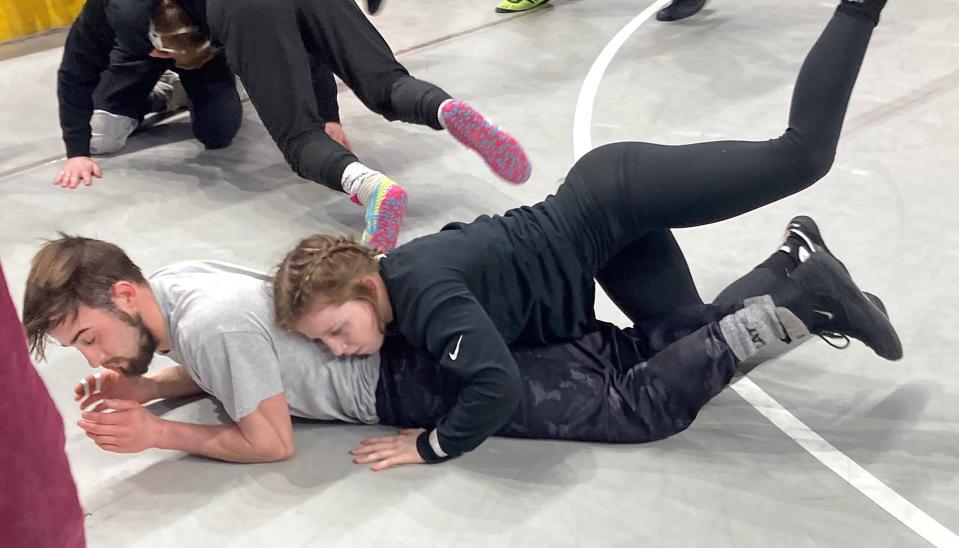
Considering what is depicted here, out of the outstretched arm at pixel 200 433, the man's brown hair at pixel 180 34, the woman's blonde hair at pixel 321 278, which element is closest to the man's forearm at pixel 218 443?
the outstretched arm at pixel 200 433

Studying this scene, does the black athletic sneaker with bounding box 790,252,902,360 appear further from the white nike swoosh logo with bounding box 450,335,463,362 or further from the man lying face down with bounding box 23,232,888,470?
the white nike swoosh logo with bounding box 450,335,463,362

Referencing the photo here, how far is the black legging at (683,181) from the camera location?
1.70 m

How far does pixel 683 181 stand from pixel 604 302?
477 mm

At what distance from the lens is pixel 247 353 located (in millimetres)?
1624

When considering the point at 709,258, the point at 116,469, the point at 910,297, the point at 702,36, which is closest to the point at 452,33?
the point at 702,36

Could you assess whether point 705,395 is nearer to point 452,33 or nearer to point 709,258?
point 709,258

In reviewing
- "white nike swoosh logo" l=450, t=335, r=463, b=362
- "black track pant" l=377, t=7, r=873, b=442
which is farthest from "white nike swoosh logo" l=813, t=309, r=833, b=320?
"white nike swoosh logo" l=450, t=335, r=463, b=362

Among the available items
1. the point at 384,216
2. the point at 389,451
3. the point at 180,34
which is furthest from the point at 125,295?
the point at 180,34

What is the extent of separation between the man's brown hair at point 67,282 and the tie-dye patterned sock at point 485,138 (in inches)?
37.8

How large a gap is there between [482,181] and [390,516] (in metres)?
1.31

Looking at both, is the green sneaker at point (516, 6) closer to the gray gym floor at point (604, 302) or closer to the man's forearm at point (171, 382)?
the gray gym floor at point (604, 302)

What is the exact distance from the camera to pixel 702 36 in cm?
359

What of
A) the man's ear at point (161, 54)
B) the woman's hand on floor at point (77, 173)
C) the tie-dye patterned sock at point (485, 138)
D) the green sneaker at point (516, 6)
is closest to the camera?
the tie-dye patterned sock at point (485, 138)

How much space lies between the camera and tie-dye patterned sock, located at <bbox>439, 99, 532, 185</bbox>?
2312 mm
